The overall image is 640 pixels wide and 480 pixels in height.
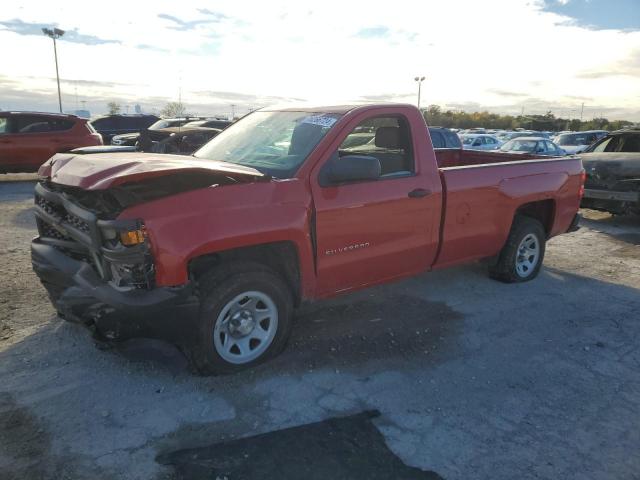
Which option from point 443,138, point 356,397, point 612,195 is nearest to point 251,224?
point 356,397

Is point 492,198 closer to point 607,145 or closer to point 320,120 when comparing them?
point 320,120

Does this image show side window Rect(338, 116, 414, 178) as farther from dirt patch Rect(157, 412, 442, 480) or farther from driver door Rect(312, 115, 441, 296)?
dirt patch Rect(157, 412, 442, 480)

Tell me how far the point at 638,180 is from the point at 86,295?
8915mm

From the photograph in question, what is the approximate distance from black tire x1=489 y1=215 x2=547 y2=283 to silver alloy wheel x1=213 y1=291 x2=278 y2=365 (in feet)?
10.1

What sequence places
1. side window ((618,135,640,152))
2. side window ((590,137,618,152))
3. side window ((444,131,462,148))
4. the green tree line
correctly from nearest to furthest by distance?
1. side window ((618,135,640,152))
2. side window ((590,137,618,152))
3. side window ((444,131,462,148))
4. the green tree line

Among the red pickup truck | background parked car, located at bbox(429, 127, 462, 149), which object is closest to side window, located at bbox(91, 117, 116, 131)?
background parked car, located at bbox(429, 127, 462, 149)

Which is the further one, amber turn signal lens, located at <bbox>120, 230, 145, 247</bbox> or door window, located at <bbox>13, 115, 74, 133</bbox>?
door window, located at <bbox>13, 115, 74, 133</bbox>

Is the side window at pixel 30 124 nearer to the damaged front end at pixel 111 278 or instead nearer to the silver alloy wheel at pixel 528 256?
the damaged front end at pixel 111 278

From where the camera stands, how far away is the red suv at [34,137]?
12547 millimetres

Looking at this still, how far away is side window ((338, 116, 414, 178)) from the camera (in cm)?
437

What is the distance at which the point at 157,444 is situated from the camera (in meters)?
2.84

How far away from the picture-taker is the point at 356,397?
335 cm

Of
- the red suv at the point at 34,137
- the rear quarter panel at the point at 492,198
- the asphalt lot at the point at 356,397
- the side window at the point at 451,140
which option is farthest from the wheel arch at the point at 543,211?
the red suv at the point at 34,137

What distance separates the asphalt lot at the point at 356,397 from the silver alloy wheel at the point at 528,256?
767mm
